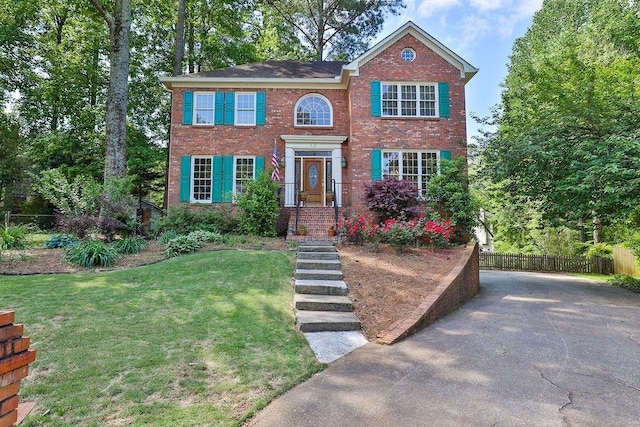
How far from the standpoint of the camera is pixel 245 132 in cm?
1403

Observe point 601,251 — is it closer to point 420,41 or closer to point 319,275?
point 420,41

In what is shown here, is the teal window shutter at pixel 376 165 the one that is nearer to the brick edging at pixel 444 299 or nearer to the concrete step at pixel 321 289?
the brick edging at pixel 444 299

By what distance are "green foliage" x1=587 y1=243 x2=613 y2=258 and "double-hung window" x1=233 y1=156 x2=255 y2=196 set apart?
1718 cm

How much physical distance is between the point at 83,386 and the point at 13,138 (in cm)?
2134

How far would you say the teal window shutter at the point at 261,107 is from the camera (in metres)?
14.0

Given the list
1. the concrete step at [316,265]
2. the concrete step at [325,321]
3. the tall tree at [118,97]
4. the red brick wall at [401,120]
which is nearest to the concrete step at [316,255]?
the concrete step at [316,265]

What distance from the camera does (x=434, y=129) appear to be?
13.3 metres

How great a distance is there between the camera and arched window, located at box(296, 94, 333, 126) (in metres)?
14.3

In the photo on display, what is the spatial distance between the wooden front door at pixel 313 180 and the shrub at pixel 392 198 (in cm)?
250

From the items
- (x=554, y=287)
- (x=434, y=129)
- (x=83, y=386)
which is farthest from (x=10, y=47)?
(x=554, y=287)

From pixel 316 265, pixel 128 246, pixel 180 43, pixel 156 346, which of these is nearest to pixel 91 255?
pixel 128 246

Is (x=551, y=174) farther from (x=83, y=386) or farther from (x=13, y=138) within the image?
(x=13, y=138)

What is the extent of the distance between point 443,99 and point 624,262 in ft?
36.4


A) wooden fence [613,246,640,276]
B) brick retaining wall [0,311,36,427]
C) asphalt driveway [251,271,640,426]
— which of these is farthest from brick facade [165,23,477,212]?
brick retaining wall [0,311,36,427]
